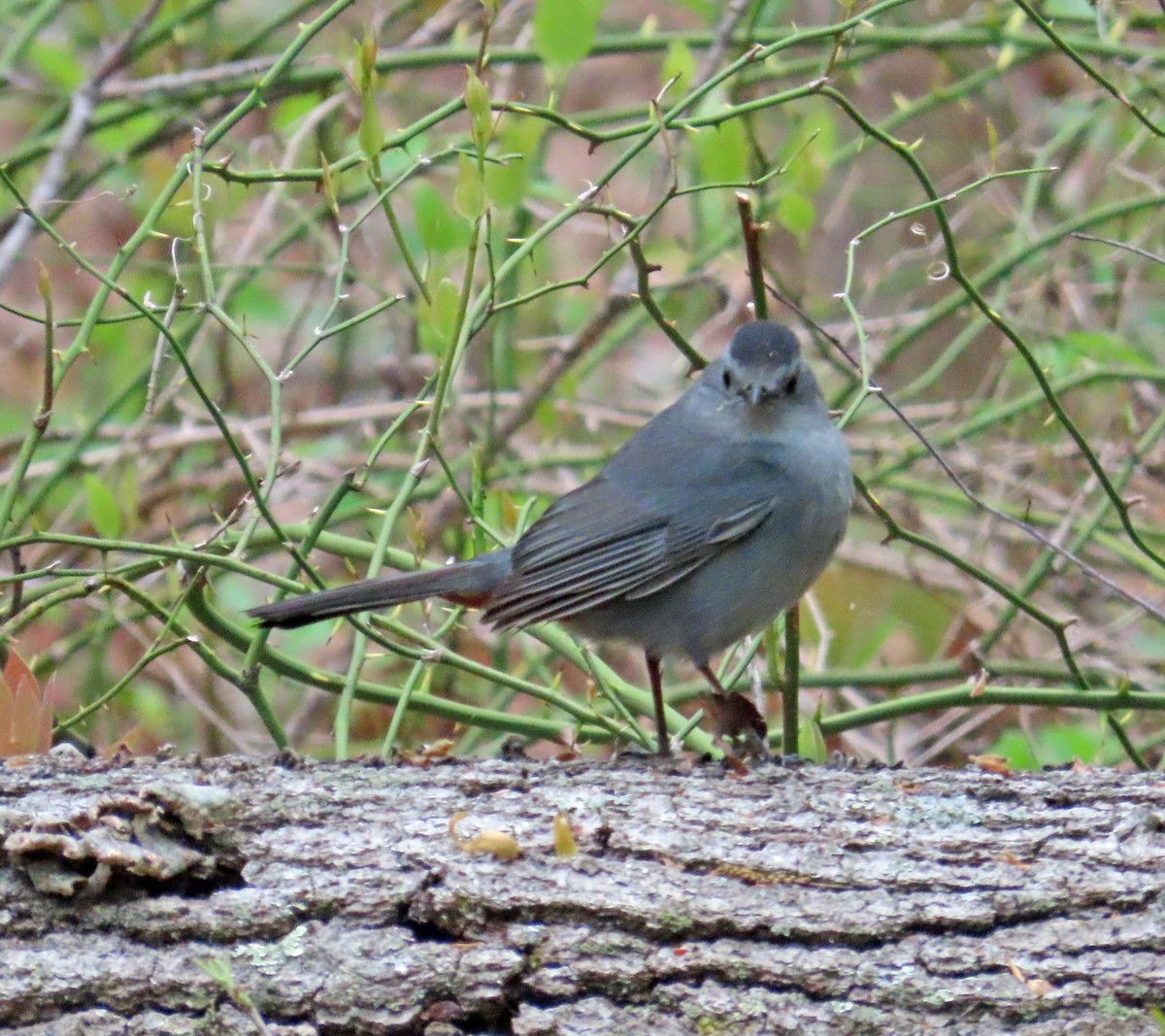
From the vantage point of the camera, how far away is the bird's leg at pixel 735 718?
360 cm

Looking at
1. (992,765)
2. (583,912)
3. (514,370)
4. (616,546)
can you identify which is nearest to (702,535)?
(616,546)

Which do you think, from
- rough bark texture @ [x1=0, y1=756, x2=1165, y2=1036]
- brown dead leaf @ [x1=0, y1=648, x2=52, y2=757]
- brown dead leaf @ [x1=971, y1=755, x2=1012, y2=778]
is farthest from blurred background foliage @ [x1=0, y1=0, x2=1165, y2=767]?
rough bark texture @ [x1=0, y1=756, x2=1165, y2=1036]

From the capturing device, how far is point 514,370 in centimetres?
626

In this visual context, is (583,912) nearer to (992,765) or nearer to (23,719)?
(992,765)

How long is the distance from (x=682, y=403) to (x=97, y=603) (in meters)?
2.33

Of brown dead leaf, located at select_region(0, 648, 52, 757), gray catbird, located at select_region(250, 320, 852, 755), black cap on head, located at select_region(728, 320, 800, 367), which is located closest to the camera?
brown dead leaf, located at select_region(0, 648, 52, 757)

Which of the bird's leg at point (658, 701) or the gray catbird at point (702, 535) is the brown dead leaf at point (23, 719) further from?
the bird's leg at point (658, 701)

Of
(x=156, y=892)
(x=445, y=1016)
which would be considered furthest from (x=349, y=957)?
(x=156, y=892)

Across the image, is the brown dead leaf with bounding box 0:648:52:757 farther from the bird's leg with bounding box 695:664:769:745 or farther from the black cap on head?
the black cap on head

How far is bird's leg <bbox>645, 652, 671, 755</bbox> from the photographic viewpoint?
362cm

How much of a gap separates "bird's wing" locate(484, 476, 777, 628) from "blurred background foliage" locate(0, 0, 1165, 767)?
0.68 feet

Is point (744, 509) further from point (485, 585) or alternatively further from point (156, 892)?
point (156, 892)

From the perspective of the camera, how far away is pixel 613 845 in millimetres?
2828

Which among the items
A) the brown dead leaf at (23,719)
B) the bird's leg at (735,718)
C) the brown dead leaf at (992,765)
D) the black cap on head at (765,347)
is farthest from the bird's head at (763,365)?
the brown dead leaf at (23,719)
